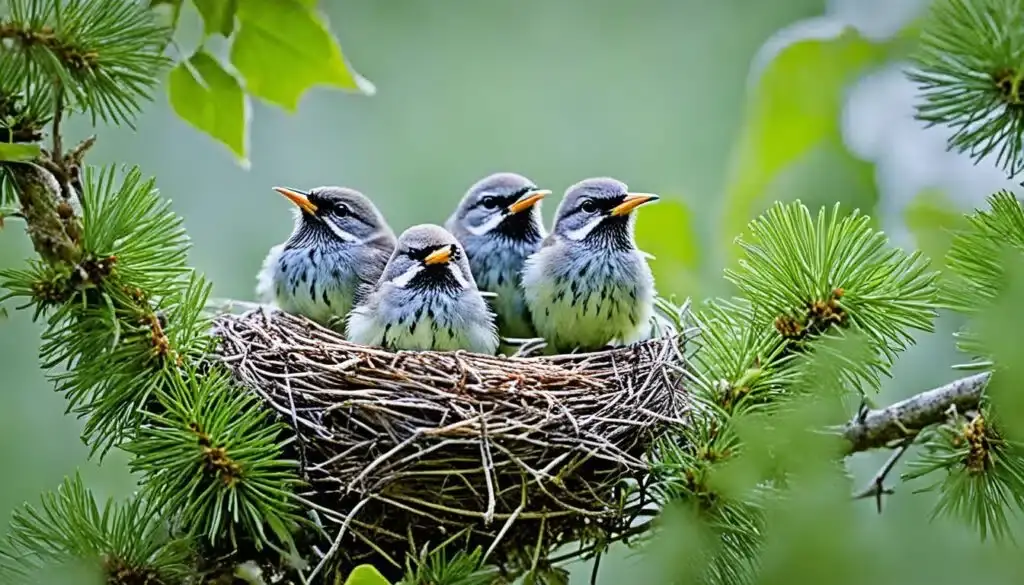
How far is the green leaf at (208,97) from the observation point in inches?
62.0

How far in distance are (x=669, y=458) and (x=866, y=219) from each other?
0.41 m

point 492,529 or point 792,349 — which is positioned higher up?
point 792,349

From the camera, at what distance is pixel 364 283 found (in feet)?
7.87

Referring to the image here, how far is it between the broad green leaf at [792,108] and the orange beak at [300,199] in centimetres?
98

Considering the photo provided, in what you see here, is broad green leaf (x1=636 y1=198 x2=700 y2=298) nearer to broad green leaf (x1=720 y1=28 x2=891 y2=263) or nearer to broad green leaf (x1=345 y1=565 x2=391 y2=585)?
broad green leaf (x1=720 y1=28 x2=891 y2=263)

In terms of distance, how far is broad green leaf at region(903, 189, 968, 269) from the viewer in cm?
179

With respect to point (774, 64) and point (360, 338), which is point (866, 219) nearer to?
point (774, 64)

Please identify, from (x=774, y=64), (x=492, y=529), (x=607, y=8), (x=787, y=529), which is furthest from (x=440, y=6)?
(x=787, y=529)

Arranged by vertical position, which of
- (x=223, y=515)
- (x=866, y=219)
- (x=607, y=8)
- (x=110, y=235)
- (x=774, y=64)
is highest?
(x=607, y=8)

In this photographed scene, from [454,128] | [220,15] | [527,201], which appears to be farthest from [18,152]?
[454,128]

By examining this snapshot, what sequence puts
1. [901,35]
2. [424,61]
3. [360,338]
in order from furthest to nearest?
[424,61] < [360,338] < [901,35]

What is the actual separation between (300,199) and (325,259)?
0.49ft

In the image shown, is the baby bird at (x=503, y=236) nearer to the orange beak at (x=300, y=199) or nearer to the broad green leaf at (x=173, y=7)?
the orange beak at (x=300, y=199)

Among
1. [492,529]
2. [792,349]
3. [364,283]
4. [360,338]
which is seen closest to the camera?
[792,349]
